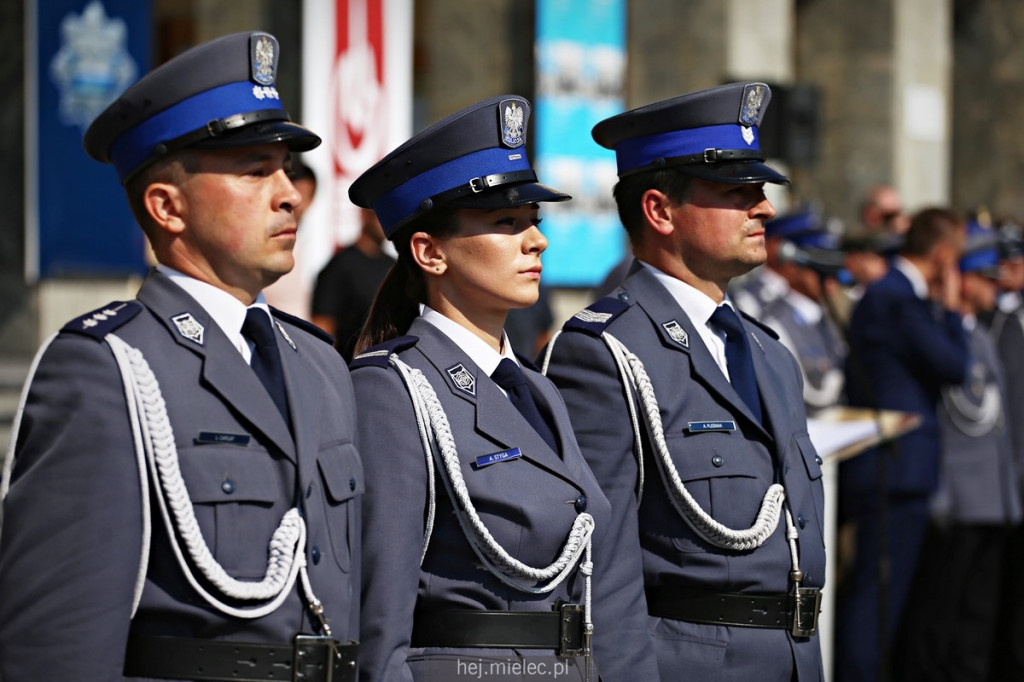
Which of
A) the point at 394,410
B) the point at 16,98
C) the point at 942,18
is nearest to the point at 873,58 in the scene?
the point at 942,18

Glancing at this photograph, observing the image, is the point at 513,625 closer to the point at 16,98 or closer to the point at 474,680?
the point at 474,680

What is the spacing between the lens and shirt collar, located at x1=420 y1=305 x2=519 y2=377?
133 inches

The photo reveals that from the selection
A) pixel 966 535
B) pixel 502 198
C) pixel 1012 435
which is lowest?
pixel 966 535

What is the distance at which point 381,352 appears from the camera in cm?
329

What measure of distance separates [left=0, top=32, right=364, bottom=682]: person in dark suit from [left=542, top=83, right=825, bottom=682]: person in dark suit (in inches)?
35.9

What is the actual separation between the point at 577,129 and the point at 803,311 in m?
3.51

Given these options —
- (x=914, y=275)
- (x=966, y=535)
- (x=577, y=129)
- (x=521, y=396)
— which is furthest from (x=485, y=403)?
(x=577, y=129)

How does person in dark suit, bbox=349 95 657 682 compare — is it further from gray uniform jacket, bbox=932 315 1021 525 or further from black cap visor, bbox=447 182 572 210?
gray uniform jacket, bbox=932 315 1021 525

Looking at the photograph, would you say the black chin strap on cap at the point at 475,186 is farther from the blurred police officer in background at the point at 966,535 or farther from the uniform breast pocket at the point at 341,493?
the blurred police officer in background at the point at 966,535

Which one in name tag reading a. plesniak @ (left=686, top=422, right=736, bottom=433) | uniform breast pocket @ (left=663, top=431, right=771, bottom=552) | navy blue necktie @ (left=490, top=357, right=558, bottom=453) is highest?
navy blue necktie @ (left=490, top=357, right=558, bottom=453)

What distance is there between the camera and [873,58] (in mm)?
15070

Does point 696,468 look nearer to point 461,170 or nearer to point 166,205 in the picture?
point 461,170

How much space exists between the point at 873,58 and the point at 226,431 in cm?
1325

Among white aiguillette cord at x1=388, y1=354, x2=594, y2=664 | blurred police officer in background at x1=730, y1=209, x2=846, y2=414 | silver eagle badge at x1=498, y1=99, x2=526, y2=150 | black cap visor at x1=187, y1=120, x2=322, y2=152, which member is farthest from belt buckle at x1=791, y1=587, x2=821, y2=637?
blurred police officer in background at x1=730, y1=209, x2=846, y2=414
